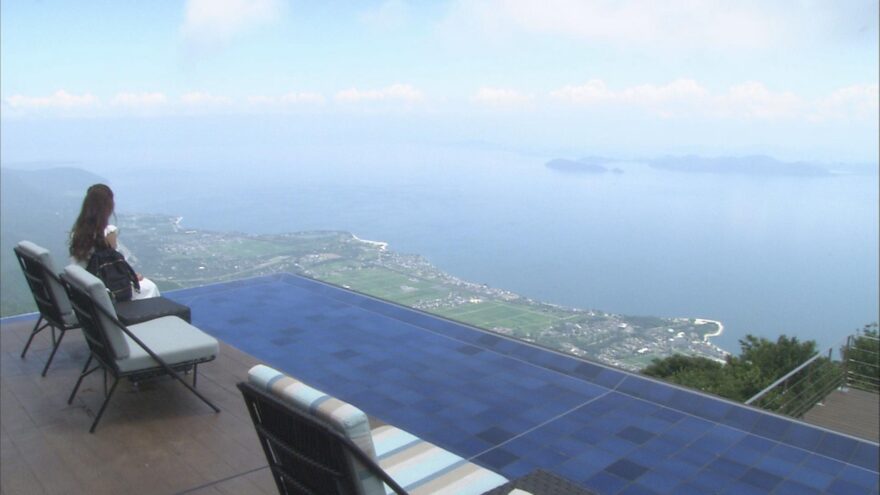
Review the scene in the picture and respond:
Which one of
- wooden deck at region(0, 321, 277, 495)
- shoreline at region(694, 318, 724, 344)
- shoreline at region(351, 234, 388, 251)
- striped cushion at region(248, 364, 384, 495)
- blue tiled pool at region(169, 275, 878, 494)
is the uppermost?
striped cushion at region(248, 364, 384, 495)

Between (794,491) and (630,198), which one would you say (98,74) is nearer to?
(794,491)

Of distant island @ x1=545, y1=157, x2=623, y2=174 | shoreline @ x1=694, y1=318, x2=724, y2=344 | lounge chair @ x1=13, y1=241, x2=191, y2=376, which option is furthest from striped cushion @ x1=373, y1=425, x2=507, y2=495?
distant island @ x1=545, y1=157, x2=623, y2=174

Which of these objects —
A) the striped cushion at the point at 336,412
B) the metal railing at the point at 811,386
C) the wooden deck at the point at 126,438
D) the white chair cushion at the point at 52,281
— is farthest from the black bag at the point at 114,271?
the metal railing at the point at 811,386

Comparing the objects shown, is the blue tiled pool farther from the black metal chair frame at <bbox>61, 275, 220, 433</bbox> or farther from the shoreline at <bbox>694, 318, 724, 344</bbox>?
the shoreline at <bbox>694, 318, 724, 344</bbox>

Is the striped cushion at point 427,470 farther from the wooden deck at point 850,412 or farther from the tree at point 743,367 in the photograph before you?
the wooden deck at point 850,412

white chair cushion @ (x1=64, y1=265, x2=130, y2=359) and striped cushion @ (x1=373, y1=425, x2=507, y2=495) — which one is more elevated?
white chair cushion @ (x1=64, y1=265, x2=130, y2=359)

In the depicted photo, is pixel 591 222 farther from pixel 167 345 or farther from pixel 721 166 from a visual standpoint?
pixel 167 345

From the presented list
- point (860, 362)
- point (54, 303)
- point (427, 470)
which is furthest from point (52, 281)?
point (860, 362)
